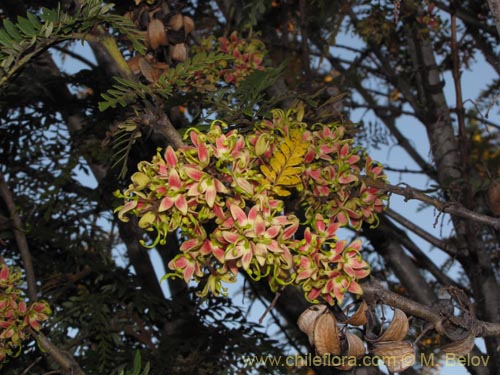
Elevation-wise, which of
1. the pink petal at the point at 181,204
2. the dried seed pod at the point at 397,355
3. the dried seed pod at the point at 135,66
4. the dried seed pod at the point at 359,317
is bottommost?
the dried seed pod at the point at 397,355

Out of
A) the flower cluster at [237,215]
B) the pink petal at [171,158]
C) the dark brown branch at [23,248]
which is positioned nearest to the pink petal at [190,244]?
the flower cluster at [237,215]

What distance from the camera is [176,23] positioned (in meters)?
1.24

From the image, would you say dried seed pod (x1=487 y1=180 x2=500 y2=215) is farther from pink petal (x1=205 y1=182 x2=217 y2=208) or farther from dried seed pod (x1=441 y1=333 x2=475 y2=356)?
pink petal (x1=205 y1=182 x2=217 y2=208)

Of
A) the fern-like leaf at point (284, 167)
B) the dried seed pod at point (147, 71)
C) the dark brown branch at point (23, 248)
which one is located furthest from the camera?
the dark brown branch at point (23, 248)

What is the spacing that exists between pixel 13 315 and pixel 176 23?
67 centimetres

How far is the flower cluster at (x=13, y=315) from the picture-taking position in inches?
50.3

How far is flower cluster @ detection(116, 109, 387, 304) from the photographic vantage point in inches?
32.5

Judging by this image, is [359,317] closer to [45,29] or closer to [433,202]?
[433,202]

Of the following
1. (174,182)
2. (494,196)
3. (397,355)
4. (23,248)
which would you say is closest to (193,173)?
(174,182)

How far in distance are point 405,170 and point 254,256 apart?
1807 millimetres

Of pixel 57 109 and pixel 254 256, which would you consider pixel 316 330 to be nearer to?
pixel 254 256

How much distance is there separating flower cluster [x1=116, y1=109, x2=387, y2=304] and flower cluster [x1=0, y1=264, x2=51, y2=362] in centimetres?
53

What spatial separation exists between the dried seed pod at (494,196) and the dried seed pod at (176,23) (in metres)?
0.67

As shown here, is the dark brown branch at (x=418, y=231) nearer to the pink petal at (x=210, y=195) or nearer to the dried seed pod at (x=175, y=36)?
the dried seed pod at (x=175, y=36)
